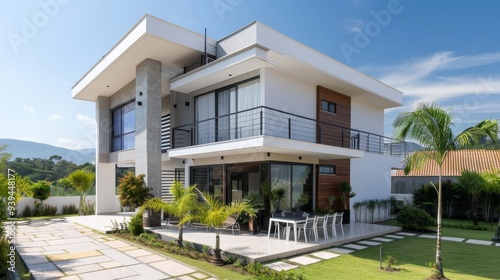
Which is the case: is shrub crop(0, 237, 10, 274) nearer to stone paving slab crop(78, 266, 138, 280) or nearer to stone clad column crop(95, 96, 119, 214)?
stone paving slab crop(78, 266, 138, 280)

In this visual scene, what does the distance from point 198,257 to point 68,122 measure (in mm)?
11346

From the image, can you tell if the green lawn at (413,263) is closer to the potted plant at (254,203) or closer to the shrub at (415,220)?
the shrub at (415,220)

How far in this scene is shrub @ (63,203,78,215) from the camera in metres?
20.1

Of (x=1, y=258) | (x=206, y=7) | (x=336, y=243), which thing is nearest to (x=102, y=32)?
(x=206, y=7)

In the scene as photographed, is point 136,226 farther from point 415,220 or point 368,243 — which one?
point 415,220

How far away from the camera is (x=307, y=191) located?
13.7 meters

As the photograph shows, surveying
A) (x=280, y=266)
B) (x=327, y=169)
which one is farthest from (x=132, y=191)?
(x=327, y=169)

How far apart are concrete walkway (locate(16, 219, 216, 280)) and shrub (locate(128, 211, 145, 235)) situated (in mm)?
718

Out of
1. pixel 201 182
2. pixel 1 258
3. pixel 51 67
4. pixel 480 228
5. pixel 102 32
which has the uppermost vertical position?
pixel 102 32

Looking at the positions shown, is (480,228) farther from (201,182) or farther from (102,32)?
(102,32)

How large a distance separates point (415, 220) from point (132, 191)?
11784 mm

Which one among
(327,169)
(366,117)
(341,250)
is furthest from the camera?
(366,117)

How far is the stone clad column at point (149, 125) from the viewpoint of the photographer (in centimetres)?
1312

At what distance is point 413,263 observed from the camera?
8375mm
